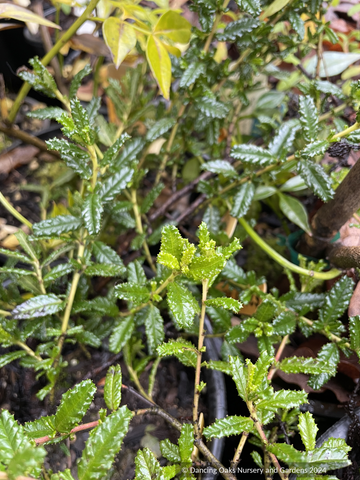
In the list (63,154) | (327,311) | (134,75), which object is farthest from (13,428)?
(134,75)

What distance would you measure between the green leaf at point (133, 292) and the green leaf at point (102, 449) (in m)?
0.25

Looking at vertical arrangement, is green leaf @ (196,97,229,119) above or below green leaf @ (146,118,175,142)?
above

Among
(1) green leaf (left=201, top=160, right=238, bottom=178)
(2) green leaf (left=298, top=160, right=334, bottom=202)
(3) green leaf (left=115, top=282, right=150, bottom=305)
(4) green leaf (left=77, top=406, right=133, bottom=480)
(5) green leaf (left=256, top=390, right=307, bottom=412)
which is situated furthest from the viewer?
(1) green leaf (left=201, top=160, right=238, bottom=178)

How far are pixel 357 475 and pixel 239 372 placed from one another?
386mm

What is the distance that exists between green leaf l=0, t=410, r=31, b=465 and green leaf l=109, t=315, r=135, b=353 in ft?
0.91

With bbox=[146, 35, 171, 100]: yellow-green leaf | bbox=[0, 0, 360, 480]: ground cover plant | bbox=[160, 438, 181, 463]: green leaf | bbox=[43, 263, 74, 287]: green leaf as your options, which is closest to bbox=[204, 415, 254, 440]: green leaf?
bbox=[0, 0, 360, 480]: ground cover plant

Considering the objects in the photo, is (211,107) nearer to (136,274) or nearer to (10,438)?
(136,274)

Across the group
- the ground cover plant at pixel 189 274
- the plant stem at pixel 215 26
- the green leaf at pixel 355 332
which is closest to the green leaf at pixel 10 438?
the ground cover plant at pixel 189 274

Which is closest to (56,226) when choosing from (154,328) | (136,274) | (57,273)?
(57,273)

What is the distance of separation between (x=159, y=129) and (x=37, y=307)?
0.55 meters

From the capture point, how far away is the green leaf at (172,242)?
0.61 metres

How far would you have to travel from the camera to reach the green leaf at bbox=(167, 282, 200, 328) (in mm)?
620

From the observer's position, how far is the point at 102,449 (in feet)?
1.53

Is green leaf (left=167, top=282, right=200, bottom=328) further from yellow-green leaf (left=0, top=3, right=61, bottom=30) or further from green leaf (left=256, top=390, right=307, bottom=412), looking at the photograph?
yellow-green leaf (left=0, top=3, right=61, bottom=30)
